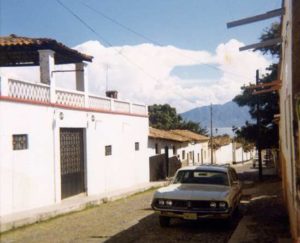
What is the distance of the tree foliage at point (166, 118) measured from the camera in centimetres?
6619

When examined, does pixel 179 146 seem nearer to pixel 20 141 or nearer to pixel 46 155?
pixel 46 155

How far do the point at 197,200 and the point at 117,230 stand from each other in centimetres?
218

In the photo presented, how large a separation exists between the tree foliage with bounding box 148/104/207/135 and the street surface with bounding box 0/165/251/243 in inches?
2019

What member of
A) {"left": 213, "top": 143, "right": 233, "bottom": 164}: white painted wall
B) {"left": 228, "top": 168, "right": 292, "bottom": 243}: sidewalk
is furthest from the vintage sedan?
{"left": 213, "top": 143, "right": 233, "bottom": 164}: white painted wall

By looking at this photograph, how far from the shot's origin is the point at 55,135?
610 inches

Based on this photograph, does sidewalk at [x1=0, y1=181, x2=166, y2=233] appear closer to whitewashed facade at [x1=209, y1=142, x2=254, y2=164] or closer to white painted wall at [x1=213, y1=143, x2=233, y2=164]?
white painted wall at [x1=213, y1=143, x2=233, y2=164]

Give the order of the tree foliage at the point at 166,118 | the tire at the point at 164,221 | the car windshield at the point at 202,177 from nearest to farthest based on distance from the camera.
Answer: the tire at the point at 164,221 → the car windshield at the point at 202,177 → the tree foliage at the point at 166,118

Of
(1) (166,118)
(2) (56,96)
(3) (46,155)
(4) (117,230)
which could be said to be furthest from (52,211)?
(1) (166,118)

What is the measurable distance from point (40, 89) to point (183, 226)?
22.2 feet

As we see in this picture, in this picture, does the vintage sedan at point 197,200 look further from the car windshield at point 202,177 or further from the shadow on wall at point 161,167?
the shadow on wall at point 161,167

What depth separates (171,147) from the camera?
1373 inches

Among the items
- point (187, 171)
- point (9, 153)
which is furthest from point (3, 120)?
point (187, 171)

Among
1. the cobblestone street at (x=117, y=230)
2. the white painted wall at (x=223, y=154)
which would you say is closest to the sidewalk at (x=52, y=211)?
the cobblestone street at (x=117, y=230)

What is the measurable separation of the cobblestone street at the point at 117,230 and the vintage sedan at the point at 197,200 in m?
0.44
